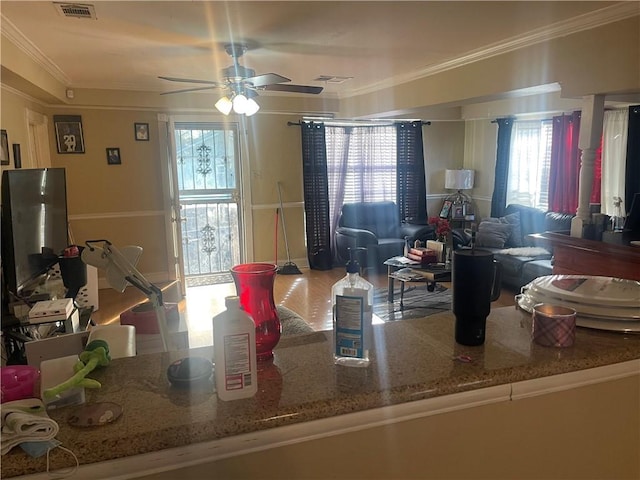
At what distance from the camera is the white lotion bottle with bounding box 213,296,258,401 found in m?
0.82

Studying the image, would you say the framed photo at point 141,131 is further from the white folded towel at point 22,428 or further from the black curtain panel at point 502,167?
the white folded towel at point 22,428

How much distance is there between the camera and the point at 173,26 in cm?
294

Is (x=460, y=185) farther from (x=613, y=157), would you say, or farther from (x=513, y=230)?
(x=613, y=157)

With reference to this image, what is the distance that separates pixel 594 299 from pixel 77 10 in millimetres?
2863

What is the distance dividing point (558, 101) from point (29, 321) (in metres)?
5.50

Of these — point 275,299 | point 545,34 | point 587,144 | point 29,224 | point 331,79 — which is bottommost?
point 275,299

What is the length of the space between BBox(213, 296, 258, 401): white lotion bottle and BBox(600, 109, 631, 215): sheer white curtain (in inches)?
211

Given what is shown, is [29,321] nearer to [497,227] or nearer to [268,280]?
[268,280]

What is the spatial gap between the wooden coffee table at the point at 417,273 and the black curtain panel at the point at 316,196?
61.7 inches

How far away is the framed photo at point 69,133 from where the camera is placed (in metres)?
5.16

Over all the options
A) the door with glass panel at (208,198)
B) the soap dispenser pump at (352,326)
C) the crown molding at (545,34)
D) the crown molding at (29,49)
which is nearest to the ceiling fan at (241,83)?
the crown molding at (29,49)

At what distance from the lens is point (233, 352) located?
2.71ft

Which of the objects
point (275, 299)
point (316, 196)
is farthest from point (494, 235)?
point (275, 299)

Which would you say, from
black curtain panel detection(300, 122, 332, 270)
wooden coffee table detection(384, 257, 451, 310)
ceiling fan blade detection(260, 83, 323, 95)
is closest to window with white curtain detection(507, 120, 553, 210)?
wooden coffee table detection(384, 257, 451, 310)
